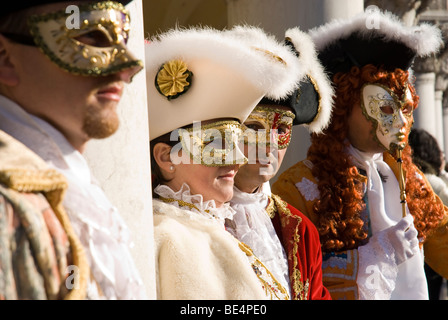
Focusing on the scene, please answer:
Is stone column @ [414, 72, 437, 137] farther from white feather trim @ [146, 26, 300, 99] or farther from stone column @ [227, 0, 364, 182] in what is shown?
white feather trim @ [146, 26, 300, 99]

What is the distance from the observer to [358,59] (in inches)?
176

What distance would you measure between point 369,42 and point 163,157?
5.70 ft

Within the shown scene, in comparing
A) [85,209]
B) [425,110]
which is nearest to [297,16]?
[85,209]

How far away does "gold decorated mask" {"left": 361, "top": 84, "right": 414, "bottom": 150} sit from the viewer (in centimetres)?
437

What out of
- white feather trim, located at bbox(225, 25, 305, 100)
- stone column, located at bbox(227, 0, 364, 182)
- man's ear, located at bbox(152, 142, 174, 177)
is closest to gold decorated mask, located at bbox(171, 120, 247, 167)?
man's ear, located at bbox(152, 142, 174, 177)

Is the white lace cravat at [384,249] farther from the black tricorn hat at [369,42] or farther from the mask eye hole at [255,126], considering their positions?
the mask eye hole at [255,126]

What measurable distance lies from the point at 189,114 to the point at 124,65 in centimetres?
114

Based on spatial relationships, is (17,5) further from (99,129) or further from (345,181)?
(345,181)

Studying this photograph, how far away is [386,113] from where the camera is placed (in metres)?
4.39

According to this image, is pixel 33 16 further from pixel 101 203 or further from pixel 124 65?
pixel 101 203

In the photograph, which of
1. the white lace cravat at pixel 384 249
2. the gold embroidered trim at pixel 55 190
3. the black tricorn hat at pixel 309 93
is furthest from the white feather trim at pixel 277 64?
the gold embroidered trim at pixel 55 190

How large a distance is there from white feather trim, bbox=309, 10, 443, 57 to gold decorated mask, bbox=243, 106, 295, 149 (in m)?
0.93
